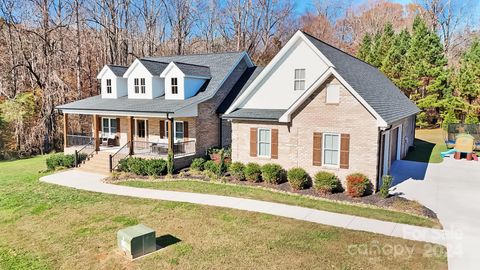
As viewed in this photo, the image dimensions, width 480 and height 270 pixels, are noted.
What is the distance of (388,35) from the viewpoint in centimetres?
4309

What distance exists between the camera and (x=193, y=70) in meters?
23.9

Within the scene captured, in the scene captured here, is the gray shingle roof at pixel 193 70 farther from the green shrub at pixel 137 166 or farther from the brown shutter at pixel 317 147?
the brown shutter at pixel 317 147

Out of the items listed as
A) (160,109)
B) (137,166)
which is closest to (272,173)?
(137,166)

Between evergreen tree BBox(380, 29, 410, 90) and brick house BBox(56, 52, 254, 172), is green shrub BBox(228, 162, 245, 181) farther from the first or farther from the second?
evergreen tree BBox(380, 29, 410, 90)

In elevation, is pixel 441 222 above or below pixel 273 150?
below

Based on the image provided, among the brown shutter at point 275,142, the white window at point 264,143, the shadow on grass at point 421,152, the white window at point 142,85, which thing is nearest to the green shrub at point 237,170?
the white window at point 264,143

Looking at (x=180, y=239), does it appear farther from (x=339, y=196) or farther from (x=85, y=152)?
(x=85, y=152)

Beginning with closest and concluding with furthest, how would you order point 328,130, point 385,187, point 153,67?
point 385,187, point 328,130, point 153,67

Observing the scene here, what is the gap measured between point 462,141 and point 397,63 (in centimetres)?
2077

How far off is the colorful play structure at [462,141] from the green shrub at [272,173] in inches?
554

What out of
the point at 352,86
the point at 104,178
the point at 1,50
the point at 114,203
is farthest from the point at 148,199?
the point at 1,50

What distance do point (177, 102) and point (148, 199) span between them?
29.5 ft

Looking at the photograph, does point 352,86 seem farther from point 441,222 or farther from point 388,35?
point 388,35

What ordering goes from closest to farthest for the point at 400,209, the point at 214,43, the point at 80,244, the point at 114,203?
1. the point at 80,244
2. the point at 400,209
3. the point at 114,203
4. the point at 214,43
